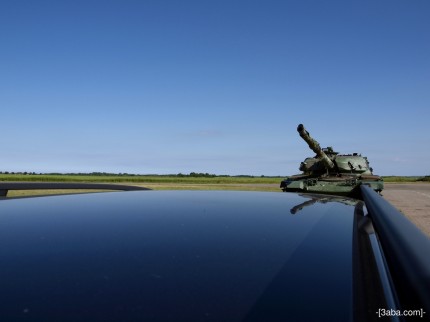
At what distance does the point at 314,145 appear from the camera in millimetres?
18141

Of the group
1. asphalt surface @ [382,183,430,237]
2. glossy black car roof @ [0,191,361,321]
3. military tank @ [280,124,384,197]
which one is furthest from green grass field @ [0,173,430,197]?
glossy black car roof @ [0,191,361,321]

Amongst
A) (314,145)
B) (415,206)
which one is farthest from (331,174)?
(415,206)

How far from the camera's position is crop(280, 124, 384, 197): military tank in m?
15.5

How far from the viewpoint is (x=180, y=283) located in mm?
1147

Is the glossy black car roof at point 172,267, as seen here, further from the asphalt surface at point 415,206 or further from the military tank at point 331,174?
the military tank at point 331,174

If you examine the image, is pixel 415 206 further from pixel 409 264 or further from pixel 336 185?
pixel 409 264

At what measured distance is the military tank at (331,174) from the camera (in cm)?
1550

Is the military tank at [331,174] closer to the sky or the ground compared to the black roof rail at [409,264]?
closer to the sky

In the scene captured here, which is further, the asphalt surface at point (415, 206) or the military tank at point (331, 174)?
the military tank at point (331, 174)

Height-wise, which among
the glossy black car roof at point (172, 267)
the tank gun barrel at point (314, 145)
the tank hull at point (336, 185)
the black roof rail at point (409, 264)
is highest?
the tank gun barrel at point (314, 145)

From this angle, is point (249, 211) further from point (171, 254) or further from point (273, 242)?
→ point (171, 254)

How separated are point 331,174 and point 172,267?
17799 millimetres

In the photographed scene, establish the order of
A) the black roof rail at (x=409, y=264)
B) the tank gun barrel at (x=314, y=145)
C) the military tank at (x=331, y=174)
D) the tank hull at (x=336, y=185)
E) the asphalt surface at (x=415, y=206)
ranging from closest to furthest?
the black roof rail at (x=409, y=264)
the asphalt surface at (x=415, y=206)
the tank hull at (x=336, y=185)
the military tank at (x=331, y=174)
the tank gun barrel at (x=314, y=145)

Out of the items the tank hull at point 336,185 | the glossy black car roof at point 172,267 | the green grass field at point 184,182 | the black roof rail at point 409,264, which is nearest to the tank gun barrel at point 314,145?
the tank hull at point 336,185
